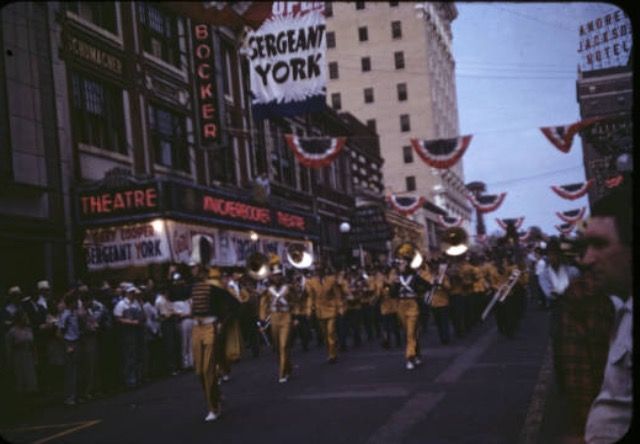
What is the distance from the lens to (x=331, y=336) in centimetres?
1636

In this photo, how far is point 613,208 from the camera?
3.66 m

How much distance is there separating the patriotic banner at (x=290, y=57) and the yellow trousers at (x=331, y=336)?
6.87 metres

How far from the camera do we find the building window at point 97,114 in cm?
2039

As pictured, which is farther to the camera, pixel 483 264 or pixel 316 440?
pixel 483 264

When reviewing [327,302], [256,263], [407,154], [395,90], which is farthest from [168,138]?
[407,154]

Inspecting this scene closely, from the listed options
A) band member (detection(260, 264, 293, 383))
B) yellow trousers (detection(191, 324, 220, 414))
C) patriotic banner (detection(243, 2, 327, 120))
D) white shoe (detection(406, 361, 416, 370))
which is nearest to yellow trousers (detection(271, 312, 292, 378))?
band member (detection(260, 264, 293, 383))

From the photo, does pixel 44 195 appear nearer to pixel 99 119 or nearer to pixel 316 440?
pixel 99 119

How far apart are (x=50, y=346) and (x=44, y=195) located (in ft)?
Answer: 17.0

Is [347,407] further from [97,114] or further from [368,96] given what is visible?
[368,96]

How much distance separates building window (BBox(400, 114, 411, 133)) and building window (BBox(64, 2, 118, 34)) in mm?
54029

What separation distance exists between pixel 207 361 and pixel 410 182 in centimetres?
6468

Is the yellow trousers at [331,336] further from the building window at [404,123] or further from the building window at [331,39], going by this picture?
the building window at [404,123]

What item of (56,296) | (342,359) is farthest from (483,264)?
(56,296)

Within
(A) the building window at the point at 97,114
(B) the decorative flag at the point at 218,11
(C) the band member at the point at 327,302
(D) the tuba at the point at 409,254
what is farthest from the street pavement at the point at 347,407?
(A) the building window at the point at 97,114
